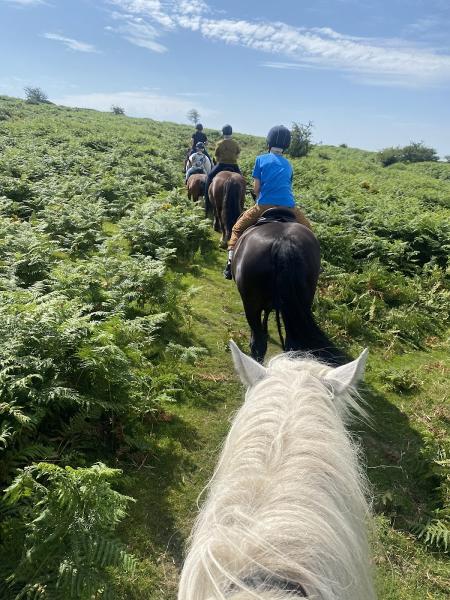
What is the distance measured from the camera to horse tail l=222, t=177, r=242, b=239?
8781 mm

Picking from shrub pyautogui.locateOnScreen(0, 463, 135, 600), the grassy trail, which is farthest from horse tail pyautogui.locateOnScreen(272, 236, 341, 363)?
shrub pyautogui.locateOnScreen(0, 463, 135, 600)

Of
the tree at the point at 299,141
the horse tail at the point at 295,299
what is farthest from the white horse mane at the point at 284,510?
the tree at the point at 299,141

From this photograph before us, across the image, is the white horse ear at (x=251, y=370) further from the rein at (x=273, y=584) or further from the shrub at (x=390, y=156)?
the shrub at (x=390, y=156)

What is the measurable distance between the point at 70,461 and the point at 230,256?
347cm

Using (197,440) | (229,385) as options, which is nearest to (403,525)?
(197,440)

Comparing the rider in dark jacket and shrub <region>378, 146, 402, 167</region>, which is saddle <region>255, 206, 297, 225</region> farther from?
shrub <region>378, 146, 402, 167</region>

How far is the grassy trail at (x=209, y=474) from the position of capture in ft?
10.4

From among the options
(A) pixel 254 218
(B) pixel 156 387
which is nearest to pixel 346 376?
(B) pixel 156 387

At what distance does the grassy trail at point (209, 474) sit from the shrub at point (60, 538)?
440mm

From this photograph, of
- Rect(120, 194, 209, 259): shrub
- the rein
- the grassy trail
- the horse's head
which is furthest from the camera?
Rect(120, 194, 209, 259): shrub

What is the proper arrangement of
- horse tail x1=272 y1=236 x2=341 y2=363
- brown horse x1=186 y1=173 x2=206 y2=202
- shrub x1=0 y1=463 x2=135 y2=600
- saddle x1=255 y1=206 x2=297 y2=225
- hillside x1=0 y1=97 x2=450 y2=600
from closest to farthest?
shrub x1=0 y1=463 x2=135 y2=600 < hillside x1=0 y1=97 x2=450 y2=600 < horse tail x1=272 y1=236 x2=341 y2=363 < saddle x1=255 y1=206 x2=297 y2=225 < brown horse x1=186 y1=173 x2=206 y2=202

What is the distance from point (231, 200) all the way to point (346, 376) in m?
7.02

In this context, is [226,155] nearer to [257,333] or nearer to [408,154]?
[257,333]

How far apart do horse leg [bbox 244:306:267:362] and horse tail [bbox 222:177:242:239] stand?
4125 millimetres
